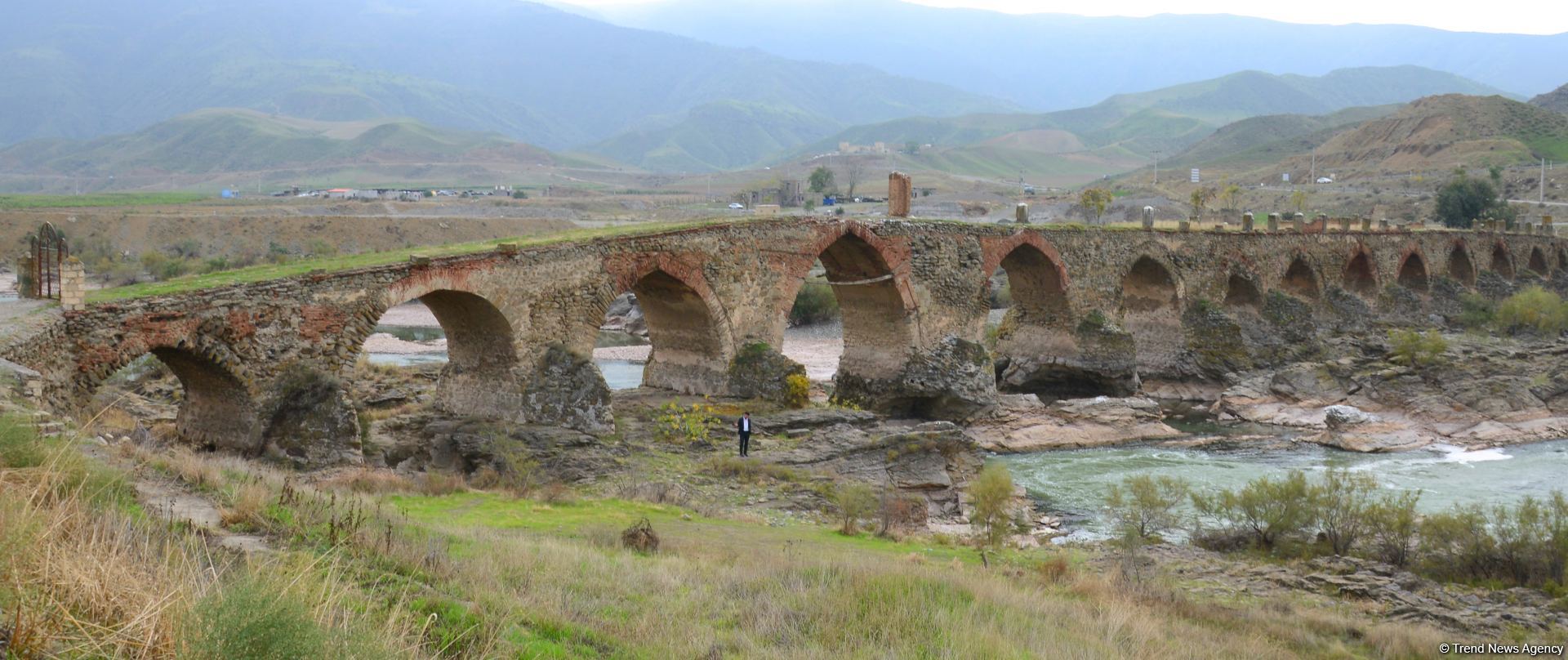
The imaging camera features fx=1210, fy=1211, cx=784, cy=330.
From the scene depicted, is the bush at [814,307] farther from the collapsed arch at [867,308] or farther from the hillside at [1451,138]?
the hillside at [1451,138]

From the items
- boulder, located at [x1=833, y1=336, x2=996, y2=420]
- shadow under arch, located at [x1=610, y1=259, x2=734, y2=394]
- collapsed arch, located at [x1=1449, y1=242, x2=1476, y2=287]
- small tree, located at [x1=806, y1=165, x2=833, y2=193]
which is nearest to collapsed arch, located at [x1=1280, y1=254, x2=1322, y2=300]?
collapsed arch, located at [x1=1449, y1=242, x2=1476, y2=287]

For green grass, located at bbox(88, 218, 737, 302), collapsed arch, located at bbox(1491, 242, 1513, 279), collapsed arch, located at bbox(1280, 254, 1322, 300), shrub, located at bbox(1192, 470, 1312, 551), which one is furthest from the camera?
collapsed arch, located at bbox(1491, 242, 1513, 279)

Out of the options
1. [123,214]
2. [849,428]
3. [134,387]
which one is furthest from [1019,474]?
[123,214]

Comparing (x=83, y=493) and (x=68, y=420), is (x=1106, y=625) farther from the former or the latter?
(x=68, y=420)

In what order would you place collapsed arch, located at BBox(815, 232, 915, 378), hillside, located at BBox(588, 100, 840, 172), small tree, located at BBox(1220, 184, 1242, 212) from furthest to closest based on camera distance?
hillside, located at BBox(588, 100, 840, 172)
small tree, located at BBox(1220, 184, 1242, 212)
collapsed arch, located at BBox(815, 232, 915, 378)

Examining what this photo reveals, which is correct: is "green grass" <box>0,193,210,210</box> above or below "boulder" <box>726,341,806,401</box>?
above

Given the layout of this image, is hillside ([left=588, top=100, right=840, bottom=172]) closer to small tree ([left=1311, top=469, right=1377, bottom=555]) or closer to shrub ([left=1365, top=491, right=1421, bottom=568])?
small tree ([left=1311, top=469, right=1377, bottom=555])

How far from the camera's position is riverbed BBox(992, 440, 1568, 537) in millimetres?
19266

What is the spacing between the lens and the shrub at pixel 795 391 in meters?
20.9

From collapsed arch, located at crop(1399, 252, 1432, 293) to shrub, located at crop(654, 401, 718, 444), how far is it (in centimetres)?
3203

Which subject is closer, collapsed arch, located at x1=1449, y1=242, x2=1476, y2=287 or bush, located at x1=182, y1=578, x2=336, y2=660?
bush, located at x1=182, y1=578, x2=336, y2=660

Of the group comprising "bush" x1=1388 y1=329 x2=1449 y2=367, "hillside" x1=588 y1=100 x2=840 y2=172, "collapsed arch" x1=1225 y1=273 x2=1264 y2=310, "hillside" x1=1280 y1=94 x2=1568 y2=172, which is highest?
"hillside" x1=588 y1=100 x2=840 y2=172

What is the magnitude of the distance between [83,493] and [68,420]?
12.1ft

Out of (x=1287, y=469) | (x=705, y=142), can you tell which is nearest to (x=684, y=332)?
(x=1287, y=469)
